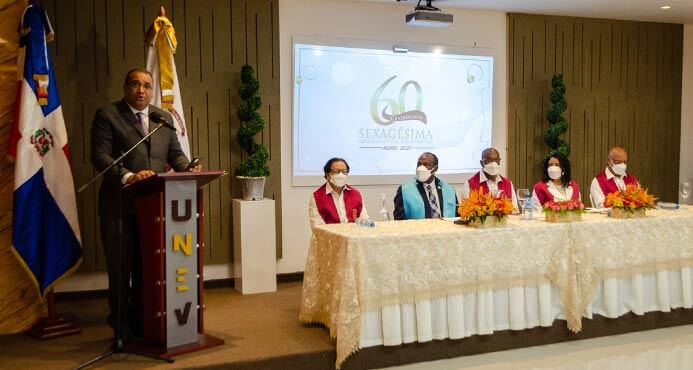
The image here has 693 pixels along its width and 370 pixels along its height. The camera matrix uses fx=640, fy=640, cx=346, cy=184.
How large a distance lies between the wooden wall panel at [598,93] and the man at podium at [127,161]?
172 inches

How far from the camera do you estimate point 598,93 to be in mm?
7617

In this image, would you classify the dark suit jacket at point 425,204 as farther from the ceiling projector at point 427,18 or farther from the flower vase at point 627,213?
the ceiling projector at point 427,18

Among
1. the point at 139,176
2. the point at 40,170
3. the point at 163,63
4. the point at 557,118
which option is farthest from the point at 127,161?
the point at 557,118

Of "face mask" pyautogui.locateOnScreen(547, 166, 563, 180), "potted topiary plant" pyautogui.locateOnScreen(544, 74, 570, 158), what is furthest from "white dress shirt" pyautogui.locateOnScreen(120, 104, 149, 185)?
"potted topiary plant" pyautogui.locateOnScreen(544, 74, 570, 158)

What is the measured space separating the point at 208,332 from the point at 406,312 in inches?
55.1

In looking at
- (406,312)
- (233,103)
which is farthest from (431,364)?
(233,103)

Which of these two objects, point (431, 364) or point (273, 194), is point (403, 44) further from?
point (431, 364)

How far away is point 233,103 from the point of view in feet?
19.8

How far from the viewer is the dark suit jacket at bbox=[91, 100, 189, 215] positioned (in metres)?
4.06

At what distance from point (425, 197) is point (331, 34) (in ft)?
6.92

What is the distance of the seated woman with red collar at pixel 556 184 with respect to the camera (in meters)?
5.58

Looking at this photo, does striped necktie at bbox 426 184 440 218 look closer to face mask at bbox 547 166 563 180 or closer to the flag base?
face mask at bbox 547 166 563 180

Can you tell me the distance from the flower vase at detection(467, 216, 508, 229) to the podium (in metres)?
1.70

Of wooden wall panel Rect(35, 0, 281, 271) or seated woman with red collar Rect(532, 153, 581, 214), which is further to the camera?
seated woman with red collar Rect(532, 153, 581, 214)
